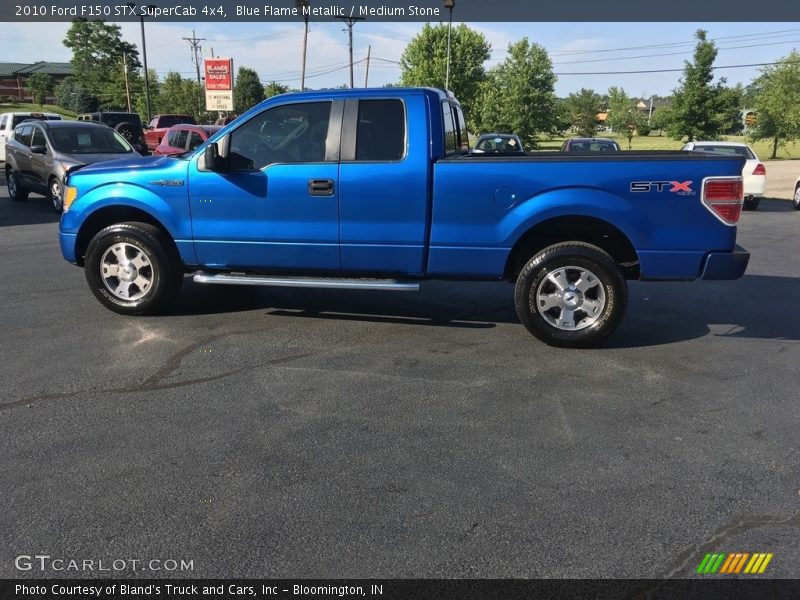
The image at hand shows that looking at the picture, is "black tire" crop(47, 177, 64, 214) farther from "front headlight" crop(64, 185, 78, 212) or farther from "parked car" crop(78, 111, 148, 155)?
"front headlight" crop(64, 185, 78, 212)

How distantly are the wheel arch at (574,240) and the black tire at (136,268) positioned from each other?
3.14 meters

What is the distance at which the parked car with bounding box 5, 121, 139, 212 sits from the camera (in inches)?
494

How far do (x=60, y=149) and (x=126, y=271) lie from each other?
27.2 ft

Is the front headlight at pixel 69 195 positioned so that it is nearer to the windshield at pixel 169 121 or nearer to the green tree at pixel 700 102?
the windshield at pixel 169 121

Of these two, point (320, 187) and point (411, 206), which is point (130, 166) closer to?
point (320, 187)

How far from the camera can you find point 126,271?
20.2ft

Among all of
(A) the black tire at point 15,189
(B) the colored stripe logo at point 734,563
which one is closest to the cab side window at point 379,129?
(B) the colored stripe logo at point 734,563

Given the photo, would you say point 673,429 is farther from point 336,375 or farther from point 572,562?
point 336,375

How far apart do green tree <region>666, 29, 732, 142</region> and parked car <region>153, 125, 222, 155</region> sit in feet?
99.4

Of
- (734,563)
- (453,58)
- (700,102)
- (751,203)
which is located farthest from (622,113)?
(734,563)

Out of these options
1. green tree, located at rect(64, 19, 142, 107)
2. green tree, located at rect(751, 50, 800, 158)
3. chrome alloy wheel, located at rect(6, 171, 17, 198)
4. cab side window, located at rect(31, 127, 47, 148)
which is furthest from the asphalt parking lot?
green tree, located at rect(64, 19, 142, 107)

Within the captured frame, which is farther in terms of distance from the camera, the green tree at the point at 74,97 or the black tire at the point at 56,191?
the green tree at the point at 74,97
